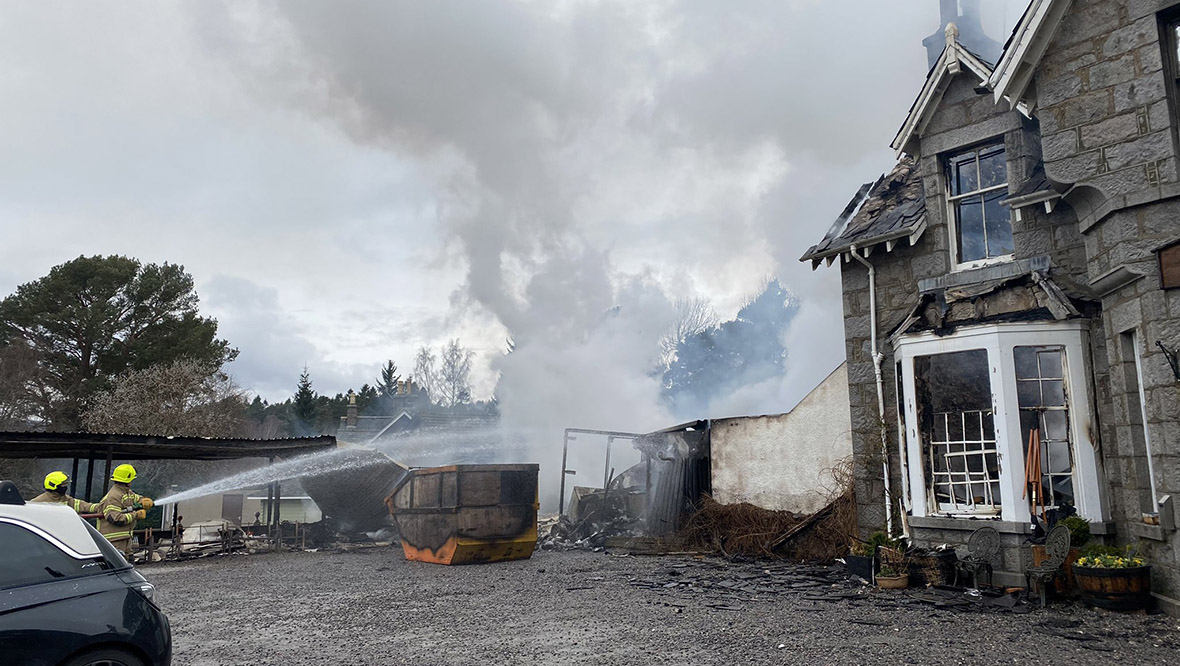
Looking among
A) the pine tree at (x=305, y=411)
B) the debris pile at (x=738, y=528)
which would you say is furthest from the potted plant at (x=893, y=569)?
the pine tree at (x=305, y=411)

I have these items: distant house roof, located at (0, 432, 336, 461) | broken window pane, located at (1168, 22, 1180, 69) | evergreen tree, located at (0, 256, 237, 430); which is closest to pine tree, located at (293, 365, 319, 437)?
evergreen tree, located at (0, 256, 237, 430)

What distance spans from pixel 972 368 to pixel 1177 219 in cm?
399

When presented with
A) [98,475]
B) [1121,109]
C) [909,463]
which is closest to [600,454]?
[909,463]

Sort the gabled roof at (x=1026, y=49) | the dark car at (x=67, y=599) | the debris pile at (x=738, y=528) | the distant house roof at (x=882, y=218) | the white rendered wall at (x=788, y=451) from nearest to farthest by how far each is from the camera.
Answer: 1. the dark car at (x=67, y=599)
2. the gabled roof at (x=1026, y=49)
3. the distant house roof at (x=882, y=218)
4. the debris pile at (x=738, y=528)
5. the white rendered wall at (x=788, y=451)

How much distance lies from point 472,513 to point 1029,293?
943 cm

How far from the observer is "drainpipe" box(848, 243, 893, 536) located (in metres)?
11.5

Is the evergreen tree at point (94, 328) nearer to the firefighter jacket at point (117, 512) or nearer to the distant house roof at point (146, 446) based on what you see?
the distant house roof at point (146, 446)

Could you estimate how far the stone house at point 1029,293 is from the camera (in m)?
8.40

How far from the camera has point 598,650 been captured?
677 cm

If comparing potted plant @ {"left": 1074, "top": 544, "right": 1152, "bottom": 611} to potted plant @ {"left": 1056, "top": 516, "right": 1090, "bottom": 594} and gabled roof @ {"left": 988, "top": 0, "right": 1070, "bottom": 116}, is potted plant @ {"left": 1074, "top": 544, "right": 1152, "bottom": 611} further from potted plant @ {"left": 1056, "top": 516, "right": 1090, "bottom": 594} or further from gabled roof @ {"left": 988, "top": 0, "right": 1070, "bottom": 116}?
gabled roof @ {"left": 988, "top": 0, "right": 1070, "bottom": 116}

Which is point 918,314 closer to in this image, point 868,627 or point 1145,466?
point 1145,466

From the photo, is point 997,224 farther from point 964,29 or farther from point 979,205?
point 964,29

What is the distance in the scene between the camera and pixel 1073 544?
915 cm

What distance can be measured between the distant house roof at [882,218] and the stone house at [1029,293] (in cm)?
4
